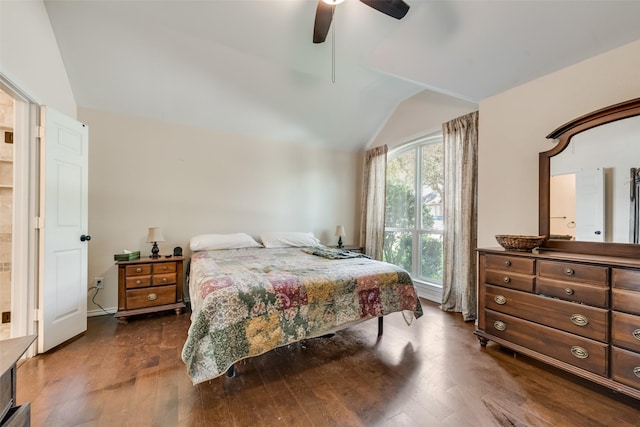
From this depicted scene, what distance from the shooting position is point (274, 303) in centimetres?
183

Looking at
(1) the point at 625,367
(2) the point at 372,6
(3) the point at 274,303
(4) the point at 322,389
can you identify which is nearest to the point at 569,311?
(1) the point at 625,367

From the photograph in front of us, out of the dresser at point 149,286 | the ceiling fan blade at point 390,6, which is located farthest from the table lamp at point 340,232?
the ceiling fan blade at point 390,6

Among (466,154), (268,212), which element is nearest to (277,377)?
Result: (268,212)

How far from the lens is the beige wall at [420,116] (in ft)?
11.1

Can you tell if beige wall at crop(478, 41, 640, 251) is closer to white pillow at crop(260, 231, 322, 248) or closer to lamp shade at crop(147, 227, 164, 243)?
white pillow at crop(260, 231, 322, 248)

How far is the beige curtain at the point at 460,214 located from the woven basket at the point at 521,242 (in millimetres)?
874

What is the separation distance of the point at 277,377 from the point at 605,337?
2201mm

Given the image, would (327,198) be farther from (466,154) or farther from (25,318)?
(25,318)

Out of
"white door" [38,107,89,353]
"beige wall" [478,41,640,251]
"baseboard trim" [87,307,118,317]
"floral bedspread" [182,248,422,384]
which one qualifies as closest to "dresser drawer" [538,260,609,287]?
"beige wall" [478,41,640,251]

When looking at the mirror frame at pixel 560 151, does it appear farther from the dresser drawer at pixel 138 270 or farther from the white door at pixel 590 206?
the dresser drawer at pixel 138 270

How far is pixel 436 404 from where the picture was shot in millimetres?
1640

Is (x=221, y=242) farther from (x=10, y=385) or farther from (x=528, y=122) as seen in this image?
(x=528, y=122)

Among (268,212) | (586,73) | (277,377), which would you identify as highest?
(586,73)

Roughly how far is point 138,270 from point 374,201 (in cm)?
356
